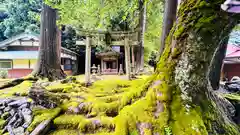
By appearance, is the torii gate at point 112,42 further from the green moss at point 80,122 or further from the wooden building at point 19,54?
the wooden building at point 19,54

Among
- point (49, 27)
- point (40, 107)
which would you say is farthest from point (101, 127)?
point (49, 27)

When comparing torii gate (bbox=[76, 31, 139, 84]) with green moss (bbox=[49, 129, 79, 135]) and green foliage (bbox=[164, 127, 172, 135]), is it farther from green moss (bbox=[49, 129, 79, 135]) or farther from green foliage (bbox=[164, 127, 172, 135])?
green foliage (bbox=[164, 127, 172, 135])

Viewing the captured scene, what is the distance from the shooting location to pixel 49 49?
23.0 feet

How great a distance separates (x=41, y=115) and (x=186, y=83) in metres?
2.70

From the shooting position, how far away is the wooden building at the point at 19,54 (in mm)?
15902

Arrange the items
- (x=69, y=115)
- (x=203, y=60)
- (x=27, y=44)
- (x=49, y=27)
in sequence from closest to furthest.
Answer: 1. (x=203, y=60)
2. (x=69, y=115)
3. (x=49, y=27)
4. (x=27, y=44)

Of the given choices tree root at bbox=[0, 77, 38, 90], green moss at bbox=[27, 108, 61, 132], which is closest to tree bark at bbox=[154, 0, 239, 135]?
green moss at bbox=[27, 108, 61, 132]

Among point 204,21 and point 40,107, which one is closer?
point 204,21

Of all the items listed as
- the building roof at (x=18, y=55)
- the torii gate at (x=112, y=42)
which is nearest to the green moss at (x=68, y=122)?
the torii gate at (x=112, y=42)

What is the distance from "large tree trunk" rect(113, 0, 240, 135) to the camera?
2447 millimetres

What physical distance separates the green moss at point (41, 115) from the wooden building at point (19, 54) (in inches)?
526

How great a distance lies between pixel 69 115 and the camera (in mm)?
3508

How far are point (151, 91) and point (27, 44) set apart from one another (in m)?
17.3

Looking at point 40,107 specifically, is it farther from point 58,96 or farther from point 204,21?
point 204,21
